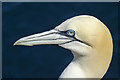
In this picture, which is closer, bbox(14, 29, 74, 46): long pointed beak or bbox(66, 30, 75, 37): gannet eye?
bbox(66, 30, 75, 37): gannet eye

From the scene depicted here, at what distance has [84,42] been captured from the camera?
4.19 meters

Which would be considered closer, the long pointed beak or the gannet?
the gannet

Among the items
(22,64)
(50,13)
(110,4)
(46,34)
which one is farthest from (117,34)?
(46,34)

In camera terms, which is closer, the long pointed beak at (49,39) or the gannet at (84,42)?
the gannet at (84,42)

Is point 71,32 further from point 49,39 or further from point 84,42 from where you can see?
point 49,39

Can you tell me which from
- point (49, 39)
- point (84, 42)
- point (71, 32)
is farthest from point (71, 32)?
point (49, 39)

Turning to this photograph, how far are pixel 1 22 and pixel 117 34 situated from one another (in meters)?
2.63

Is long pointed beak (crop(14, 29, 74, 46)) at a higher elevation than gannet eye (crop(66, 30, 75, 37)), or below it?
below

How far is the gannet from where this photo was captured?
4125 mm

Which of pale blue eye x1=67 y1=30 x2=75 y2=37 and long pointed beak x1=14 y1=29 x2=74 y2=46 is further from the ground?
pale blue eye x1=67 y1=30 x2=75 y2=37

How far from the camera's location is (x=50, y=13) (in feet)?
28.5

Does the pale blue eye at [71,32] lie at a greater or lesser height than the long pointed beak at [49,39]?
greater

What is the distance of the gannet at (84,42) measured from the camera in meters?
4.12

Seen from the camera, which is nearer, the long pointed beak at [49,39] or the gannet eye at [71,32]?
the gannet eye at [71,32]
